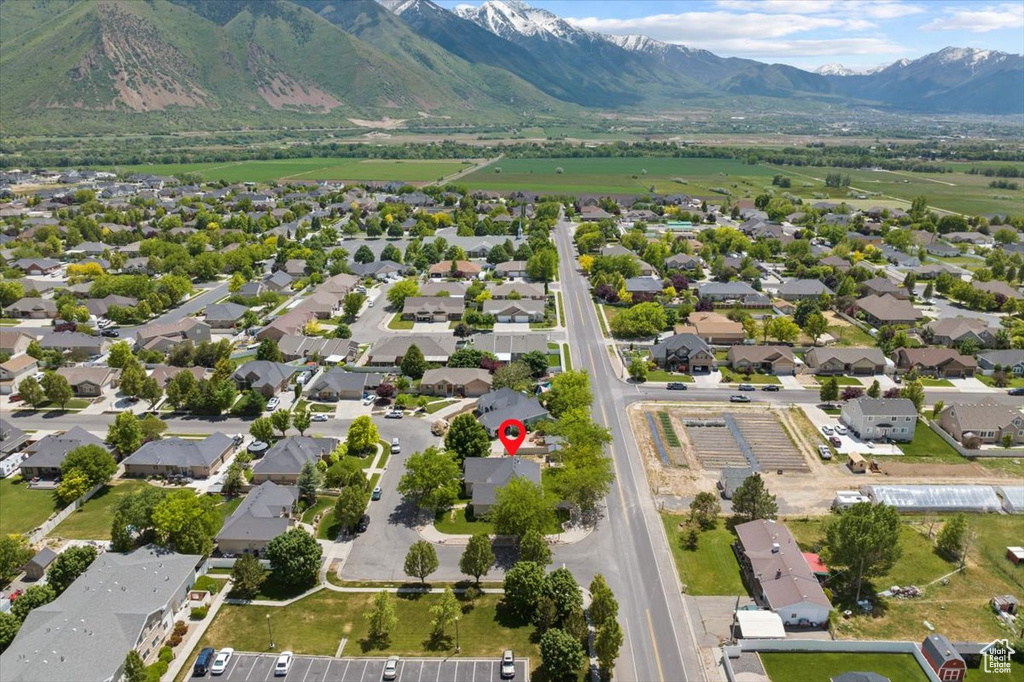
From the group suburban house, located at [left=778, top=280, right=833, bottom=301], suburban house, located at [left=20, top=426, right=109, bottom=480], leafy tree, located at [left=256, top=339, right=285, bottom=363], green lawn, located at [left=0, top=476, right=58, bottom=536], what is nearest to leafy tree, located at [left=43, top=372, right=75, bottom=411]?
suburban house, located at [left=20, top=426, right=109, bottom=480]

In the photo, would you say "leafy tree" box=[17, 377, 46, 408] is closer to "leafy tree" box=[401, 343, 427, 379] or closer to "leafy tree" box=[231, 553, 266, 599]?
"leafy tree" box=[401, 343, 427, 379]

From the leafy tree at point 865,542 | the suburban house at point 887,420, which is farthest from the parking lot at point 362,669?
the suburban house at point 887,420

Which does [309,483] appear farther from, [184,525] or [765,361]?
[765,361]

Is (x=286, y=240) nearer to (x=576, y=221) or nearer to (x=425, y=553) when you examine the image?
(x=576, y=221)

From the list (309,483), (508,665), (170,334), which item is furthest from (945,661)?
(170,334)

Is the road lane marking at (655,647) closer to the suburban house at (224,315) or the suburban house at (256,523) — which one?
the suburban house at (256,523)

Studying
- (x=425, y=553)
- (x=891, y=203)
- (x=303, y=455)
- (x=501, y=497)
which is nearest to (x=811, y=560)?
(x=501, y=497)
